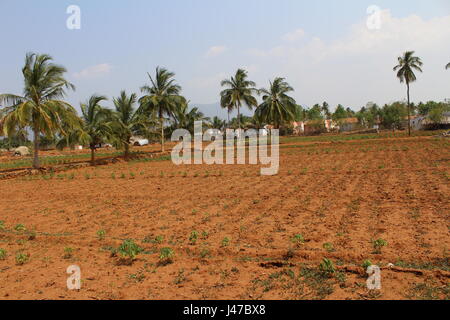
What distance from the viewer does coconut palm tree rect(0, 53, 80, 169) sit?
51.4 feet

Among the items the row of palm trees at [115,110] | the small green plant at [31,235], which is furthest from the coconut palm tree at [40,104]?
the small green plant at [31,235]

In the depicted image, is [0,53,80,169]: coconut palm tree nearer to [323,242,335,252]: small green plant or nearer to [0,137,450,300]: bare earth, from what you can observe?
[0,137,450,300]: bare earth

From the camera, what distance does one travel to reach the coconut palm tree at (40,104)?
51.4ft

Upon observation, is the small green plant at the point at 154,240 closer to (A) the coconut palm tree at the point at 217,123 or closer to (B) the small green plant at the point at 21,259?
(B) the small green plant at the point at 21,259

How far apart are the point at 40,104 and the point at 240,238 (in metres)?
15.0

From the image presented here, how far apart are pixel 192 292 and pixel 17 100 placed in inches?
644

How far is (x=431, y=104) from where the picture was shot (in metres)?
79.9

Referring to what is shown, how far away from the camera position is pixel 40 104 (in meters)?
16.5

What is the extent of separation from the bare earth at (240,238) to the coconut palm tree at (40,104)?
22.8ft

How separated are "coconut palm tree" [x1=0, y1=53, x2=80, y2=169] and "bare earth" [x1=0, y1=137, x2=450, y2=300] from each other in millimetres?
6942

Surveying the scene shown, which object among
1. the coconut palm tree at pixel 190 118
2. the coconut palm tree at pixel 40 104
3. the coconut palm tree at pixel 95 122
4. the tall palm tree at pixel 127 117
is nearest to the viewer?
the coconut palm tree at pixel 40 104

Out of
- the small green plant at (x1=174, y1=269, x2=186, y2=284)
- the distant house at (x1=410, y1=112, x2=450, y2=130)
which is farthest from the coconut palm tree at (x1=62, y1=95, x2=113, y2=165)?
the distant house at (x1=410, y1=112, x2=450, y2=130)

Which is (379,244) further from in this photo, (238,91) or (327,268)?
(238,91)
